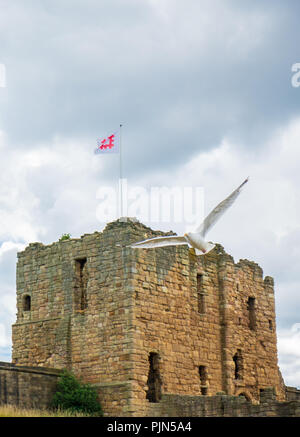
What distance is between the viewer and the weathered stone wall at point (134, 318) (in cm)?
3338

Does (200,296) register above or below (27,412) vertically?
above

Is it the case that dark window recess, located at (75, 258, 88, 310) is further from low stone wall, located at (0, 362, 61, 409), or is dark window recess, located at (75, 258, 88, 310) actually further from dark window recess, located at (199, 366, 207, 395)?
dark window recess, located at (199, 366, 207, 395)

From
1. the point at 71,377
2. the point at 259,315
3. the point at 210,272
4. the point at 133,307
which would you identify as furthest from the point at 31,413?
the point at 259,315

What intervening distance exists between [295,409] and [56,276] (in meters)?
10.7

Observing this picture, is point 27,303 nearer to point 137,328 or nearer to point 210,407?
point 137,328

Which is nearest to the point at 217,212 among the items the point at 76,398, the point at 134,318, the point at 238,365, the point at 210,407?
the point at 134,318

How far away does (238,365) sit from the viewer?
126 feet

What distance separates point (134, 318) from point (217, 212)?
246 inches

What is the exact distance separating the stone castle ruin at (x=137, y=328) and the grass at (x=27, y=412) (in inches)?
26.5

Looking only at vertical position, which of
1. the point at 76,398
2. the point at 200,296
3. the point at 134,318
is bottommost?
the point at 76,398

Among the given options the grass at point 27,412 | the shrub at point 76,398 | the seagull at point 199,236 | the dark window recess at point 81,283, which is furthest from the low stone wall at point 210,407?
the seagull at point 199,236

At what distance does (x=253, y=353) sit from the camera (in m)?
39.5

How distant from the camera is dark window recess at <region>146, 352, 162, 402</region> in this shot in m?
33.9
